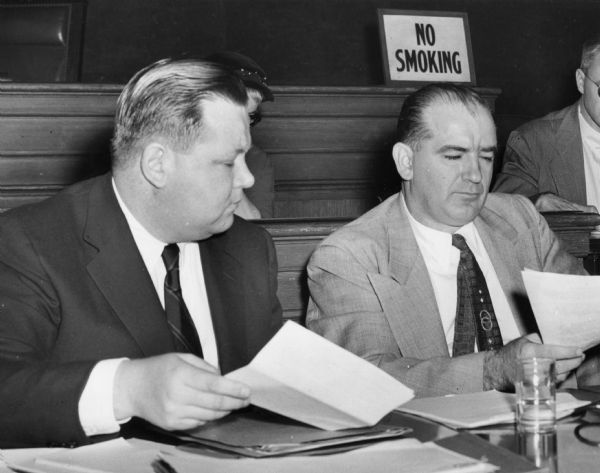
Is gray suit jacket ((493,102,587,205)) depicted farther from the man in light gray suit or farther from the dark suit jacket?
the dark suit jacket

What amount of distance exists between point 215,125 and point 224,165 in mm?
88

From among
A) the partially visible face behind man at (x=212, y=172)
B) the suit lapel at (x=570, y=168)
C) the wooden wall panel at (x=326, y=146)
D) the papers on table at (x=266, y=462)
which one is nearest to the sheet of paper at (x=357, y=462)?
the papers on table at (x=266, y=462)

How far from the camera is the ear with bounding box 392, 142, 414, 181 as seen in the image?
2.76 metres

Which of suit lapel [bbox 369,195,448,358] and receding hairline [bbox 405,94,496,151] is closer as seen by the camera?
suit lapel [bbox 369,195,448,358]

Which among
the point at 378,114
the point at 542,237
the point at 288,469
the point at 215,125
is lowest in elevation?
the point at 288,469

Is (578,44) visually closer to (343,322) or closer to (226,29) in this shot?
(226,29)

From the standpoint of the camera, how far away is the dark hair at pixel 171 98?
75.0 inches

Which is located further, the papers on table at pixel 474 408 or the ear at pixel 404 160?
the ear at pixel 404 160

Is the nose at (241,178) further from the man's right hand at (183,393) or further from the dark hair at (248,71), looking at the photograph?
the dark hair at (248,71)

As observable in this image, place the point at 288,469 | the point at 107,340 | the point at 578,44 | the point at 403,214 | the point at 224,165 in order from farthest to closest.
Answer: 1. the point at 578,44
2. the point at 403,214
3. the point at 224,165
4. the point at 107,340
5. the point at 288,469

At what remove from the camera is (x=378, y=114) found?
15.4 ft

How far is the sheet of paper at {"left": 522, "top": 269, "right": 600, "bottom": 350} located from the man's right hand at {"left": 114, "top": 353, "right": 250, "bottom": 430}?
0.69 meters

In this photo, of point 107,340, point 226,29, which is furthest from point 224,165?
point 226,29

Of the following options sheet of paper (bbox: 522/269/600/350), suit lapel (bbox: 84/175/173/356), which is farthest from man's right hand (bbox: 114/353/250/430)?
sheet of paper (bbox: 522/269/600/350)
